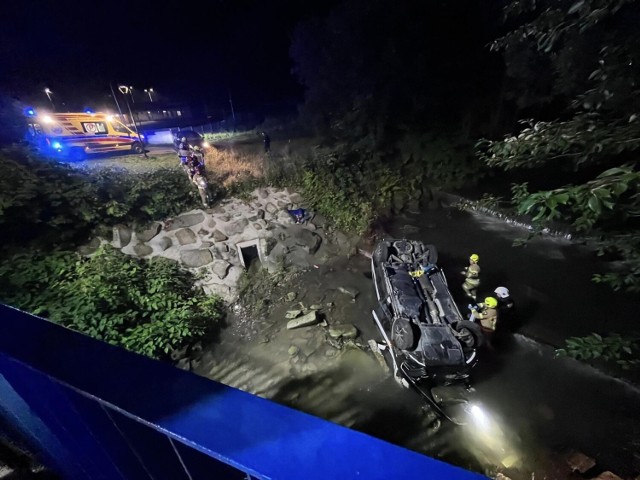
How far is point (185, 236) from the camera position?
8695mm

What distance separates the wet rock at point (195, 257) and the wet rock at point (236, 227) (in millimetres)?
962

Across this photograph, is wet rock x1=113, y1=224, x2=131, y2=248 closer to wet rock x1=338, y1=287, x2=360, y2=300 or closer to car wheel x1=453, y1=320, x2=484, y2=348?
wet rock x1=338, y1=287, x2=360, y2=300

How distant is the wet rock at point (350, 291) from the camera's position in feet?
25.0

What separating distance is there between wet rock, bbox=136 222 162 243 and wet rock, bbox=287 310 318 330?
4.87 m

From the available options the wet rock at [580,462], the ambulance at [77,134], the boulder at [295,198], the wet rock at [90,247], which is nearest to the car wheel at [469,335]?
the wet rock at [580,462]

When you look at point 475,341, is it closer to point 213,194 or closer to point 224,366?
point 224,366

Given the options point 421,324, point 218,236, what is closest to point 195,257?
point 218,236

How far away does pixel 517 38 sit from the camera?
11.5 feet

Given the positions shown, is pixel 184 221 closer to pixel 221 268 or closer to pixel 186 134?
pixel 221 268

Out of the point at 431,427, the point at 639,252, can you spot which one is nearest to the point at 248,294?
the point at 431,427

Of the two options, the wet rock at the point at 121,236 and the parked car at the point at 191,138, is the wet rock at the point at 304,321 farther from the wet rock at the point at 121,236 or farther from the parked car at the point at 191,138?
the parked car at the point at 191,138

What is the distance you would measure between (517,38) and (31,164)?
10.8 m

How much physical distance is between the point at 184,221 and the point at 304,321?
5.01 meters

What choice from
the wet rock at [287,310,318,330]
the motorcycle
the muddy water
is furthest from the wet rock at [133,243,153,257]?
the wet rock at [287,310,318,330]
